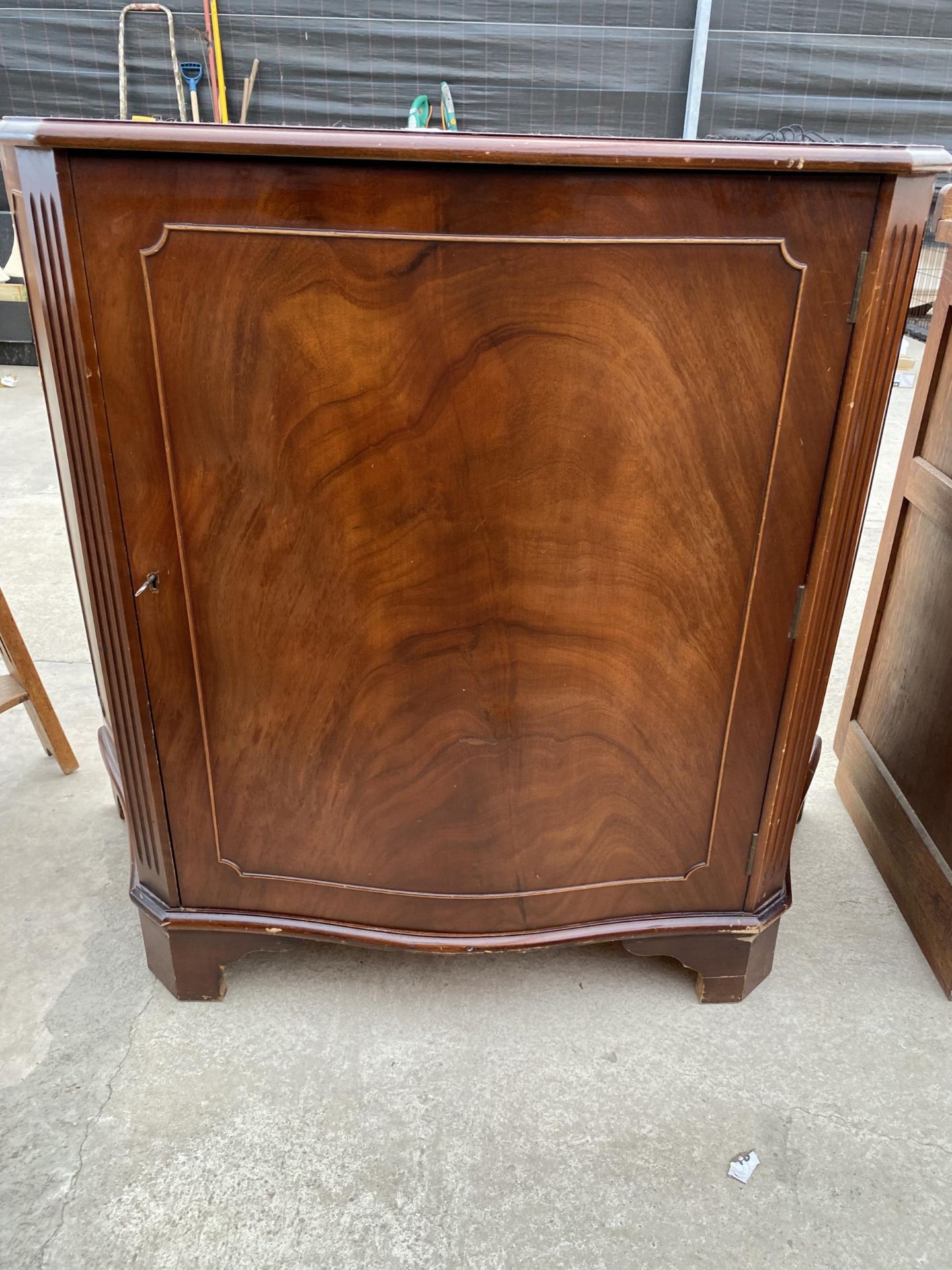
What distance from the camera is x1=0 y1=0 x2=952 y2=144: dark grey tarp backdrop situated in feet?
16.9

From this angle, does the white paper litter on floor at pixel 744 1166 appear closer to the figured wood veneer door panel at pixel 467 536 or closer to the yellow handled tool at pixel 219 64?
the figured wood veneer door panel at pixel 467 536

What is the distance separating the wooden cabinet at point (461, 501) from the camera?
3.25 feet

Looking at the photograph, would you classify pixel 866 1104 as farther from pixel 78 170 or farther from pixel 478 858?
pixel 78 170

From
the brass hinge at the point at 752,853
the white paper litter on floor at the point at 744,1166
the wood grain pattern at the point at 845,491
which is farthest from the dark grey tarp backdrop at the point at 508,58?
the white paper litter on floor at the point at 744,1166

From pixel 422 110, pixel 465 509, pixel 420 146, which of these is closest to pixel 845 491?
pixel 465 509

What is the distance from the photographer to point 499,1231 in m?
1.18

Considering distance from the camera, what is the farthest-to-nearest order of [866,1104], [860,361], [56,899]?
[56,899] → [866,1104] → [860,361]

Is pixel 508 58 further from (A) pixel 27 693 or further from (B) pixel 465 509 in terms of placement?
(B) pixel 465 509

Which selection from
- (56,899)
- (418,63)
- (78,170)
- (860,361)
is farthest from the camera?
(418,63)

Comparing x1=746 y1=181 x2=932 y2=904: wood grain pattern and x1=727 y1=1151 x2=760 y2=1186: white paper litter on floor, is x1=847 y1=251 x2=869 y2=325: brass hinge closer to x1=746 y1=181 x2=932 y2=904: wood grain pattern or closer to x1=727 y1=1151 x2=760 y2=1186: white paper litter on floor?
x1=746 y1=181 x2=932 y2=904: wood grain pattern

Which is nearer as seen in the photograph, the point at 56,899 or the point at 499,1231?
the point at 499,1231

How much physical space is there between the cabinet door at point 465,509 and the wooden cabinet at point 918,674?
44 cm

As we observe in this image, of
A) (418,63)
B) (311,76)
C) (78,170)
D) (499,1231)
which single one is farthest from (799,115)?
(499,1231)

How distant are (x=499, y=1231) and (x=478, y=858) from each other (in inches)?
18.3
